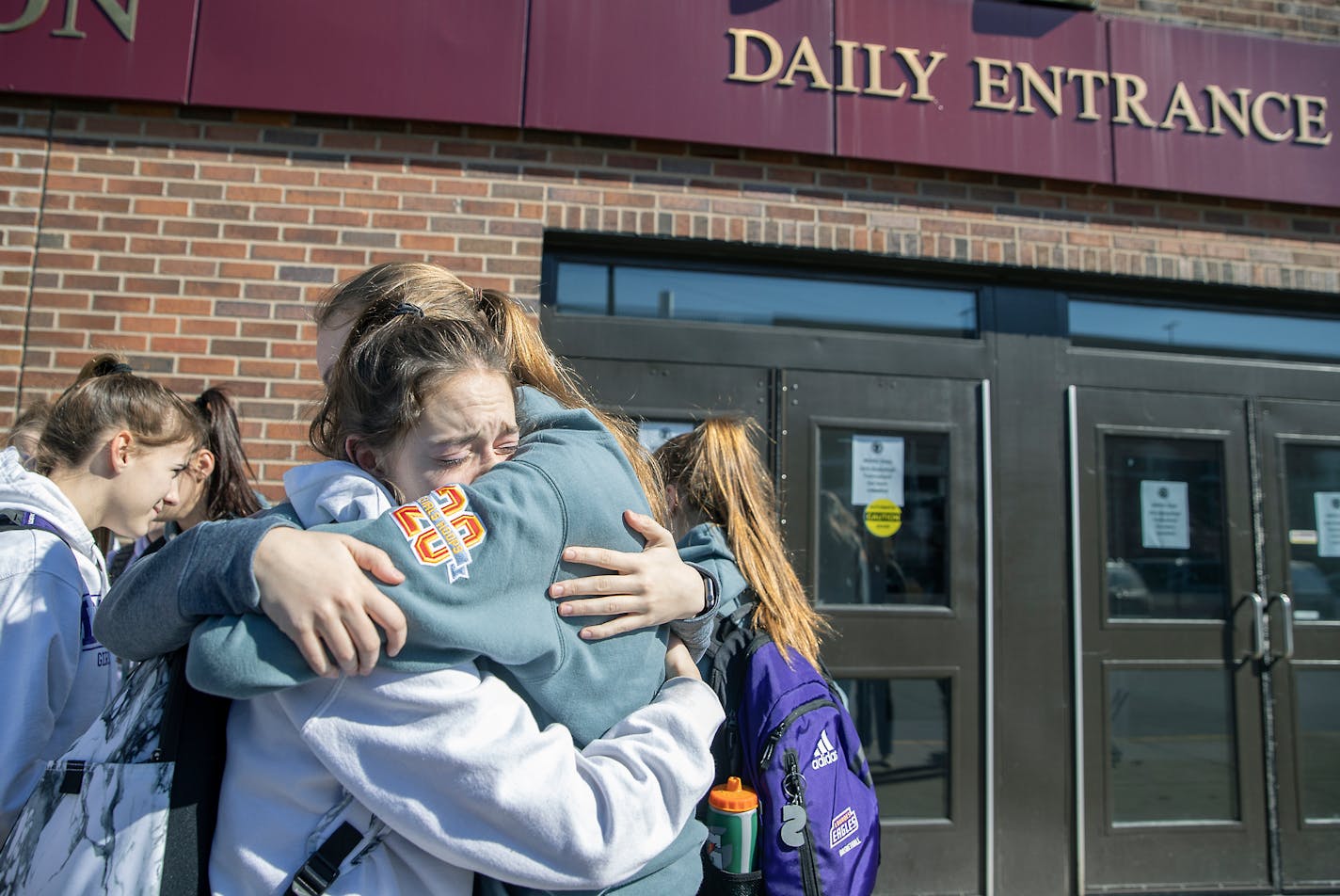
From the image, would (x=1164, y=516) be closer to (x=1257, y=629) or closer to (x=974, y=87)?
(x=1257, y=629)

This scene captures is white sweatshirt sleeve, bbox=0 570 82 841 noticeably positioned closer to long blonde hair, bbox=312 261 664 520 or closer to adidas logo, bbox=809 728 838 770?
long blonde hair, bbox=312 261 664 520

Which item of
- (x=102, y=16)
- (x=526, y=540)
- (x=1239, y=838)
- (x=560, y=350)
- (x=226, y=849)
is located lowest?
(x=1239, y=838)

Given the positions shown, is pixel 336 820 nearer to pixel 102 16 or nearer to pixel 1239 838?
pixel 102 16

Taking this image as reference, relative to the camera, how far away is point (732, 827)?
1669 millimetres

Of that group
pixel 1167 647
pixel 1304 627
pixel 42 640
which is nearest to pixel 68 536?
pixel 42 640

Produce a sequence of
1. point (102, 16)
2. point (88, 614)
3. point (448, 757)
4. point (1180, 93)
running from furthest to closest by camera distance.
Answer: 1. point (1180, 93)
2. point (102, 16)
3. point (88, 614)
4. point (448, 757)

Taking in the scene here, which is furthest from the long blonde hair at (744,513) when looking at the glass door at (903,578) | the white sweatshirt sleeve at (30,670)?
the glass door at (903,578)

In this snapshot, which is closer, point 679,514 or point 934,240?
point 679,514

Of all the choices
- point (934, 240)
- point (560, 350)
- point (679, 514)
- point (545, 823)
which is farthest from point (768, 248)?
point (545, 823)

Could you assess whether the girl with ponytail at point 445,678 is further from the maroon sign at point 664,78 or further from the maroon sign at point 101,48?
the maroon sign at point 101,48

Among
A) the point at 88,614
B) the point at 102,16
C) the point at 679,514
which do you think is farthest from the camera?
the point at 102,16

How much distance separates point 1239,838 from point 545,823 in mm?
4286

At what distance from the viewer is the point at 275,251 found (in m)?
3.55

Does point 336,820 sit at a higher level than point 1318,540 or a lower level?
lower
